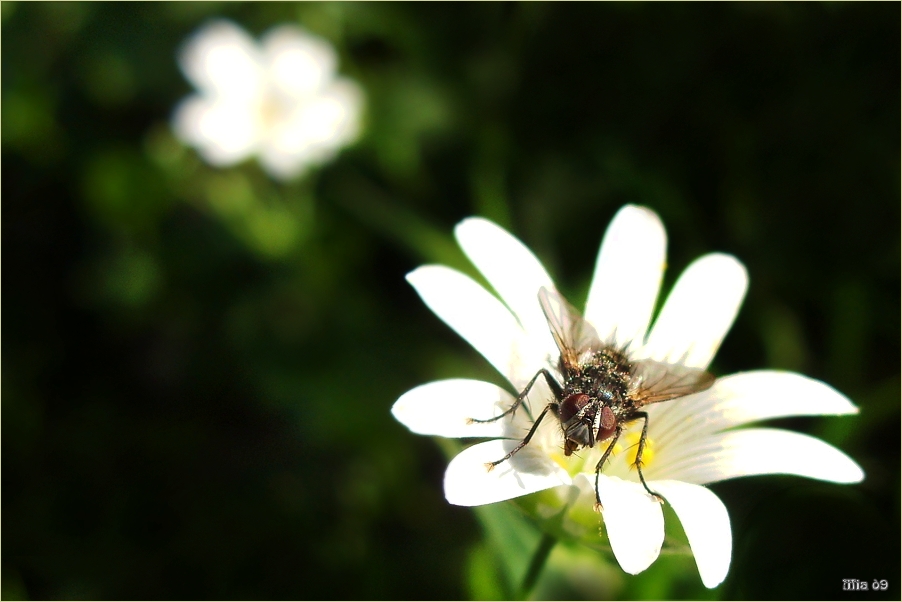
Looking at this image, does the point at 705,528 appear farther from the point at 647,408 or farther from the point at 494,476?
the point at 647,408

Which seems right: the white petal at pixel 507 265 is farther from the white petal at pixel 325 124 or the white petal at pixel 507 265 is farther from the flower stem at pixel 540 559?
the white petal at pixel 325 124

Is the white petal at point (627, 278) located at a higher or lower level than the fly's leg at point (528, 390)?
higher

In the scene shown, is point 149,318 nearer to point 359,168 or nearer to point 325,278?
point 325,278

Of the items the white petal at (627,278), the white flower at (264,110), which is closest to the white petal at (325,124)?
the white flower at (264,110)

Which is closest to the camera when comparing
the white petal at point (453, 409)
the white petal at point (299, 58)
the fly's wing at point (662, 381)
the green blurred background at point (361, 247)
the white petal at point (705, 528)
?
the white petal at point (705, 528)

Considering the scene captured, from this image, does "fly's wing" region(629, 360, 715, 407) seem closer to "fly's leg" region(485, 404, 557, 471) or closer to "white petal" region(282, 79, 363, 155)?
"fly's leg" region(485, 404, 557, 471)

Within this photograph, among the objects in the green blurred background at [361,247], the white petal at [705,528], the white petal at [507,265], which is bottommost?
the white petal at [705,528]

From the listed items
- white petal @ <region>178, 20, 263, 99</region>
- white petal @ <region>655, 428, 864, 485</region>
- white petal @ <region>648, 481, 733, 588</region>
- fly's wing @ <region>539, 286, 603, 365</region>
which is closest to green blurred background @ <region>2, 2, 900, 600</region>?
white petal @ <region>178, 20, 263, 99</region>

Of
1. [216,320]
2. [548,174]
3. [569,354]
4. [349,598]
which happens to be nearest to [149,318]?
[216,320]
